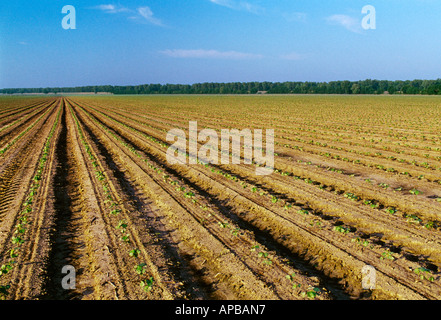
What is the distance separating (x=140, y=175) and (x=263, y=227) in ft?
20.6

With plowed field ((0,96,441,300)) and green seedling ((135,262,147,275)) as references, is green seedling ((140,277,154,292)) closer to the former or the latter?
plowed field ((0,96,441,300))

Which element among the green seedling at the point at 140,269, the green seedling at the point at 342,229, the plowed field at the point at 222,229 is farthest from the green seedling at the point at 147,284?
the green seedling at the point at 342,229

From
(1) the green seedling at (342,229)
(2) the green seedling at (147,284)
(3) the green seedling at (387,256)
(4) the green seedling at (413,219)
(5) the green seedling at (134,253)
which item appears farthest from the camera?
(4) the green seedling at (413,219)

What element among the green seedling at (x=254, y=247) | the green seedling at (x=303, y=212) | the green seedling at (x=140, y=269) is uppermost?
the green seedling at (x=303, y=212)

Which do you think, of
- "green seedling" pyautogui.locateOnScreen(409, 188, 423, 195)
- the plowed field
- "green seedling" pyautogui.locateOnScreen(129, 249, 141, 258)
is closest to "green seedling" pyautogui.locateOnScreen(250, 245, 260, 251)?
the plowed field

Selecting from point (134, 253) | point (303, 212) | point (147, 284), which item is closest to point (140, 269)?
point (147, 284)

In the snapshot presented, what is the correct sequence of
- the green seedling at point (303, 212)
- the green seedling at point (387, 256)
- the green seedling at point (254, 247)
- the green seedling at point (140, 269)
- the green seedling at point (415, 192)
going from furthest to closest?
the green seedling at point (415, 192)
the green seedling at point (303, 212)
the green seedling at point (254, 247)
the green seedling at point (387, 256)
the green seedling at point (140, 269)

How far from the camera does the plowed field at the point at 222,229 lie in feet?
17.2

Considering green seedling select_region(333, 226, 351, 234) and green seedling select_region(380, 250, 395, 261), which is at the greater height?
green seedling select_region(333, 226, 351, 234)

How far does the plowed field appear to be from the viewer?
17.2 feet

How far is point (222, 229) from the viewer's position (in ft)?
24.0

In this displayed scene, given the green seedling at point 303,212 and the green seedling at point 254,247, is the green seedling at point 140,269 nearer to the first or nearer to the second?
the green seedling at point 254,247
